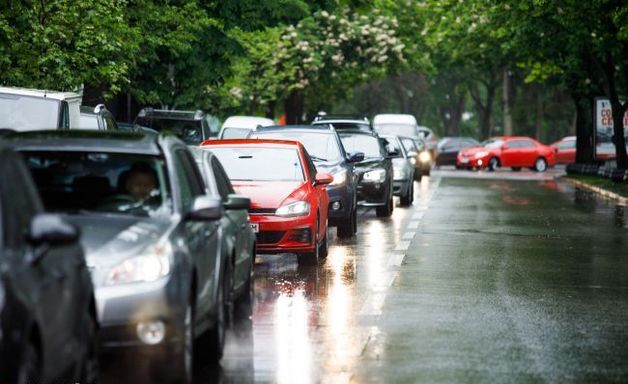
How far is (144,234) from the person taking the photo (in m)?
8.84

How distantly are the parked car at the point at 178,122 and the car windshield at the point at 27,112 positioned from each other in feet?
45.4

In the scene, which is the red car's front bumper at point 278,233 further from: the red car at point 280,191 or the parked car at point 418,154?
the parked car at point 418,154

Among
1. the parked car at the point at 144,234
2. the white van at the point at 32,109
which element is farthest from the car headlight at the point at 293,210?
the parked car at the point at 144,234

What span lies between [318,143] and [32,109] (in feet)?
15.9

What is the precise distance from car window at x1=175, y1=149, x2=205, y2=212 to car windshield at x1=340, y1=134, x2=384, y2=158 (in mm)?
17712

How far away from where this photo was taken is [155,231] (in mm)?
8930

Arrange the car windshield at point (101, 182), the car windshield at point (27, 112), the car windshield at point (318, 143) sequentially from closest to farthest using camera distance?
the car windshield at point (101, 182) < the car windshield at point (27, 112) < the car windshield at point (318, 143)

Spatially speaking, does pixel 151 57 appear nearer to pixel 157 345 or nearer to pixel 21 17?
pixel 21 17

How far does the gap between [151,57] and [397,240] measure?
11956 mm

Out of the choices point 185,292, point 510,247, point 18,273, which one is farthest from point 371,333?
point 510,247

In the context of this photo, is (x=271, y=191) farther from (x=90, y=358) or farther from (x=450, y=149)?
(x=450, y=149)

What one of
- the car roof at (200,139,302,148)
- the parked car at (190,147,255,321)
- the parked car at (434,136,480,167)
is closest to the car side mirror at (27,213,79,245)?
the parked car at (190,147,255,321)

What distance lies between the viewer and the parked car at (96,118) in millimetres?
23598

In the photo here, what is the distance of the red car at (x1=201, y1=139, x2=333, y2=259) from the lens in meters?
17.0
